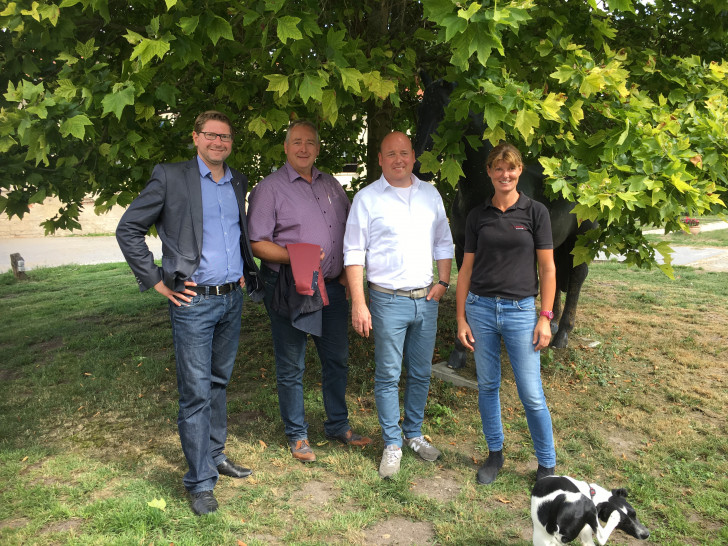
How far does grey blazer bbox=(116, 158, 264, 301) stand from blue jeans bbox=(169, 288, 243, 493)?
0.71 ft

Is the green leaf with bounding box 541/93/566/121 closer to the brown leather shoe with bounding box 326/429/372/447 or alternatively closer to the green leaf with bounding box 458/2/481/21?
the green leaf with bounding box 458/2/481/21

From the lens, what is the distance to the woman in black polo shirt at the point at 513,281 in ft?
10.3

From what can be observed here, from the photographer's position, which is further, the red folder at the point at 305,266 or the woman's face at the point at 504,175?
the red folder at the point at 305,266

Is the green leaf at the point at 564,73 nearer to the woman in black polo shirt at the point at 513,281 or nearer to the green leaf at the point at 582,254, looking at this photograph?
the woman in black polo shirt at the point at 513,281

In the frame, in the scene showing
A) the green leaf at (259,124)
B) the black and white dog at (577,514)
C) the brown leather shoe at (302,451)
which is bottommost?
the brown leather shoe at (302,451)

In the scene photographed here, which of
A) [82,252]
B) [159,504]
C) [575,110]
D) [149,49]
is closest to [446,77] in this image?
[575,110]

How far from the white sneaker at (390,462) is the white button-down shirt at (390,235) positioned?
1.09m

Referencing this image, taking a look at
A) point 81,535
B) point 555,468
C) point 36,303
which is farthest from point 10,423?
point 36,303

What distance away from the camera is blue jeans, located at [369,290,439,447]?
339 cm

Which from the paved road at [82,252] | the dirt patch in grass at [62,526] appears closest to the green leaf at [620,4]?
the dirt patch in grass at [62,526]

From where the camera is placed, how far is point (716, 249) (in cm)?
1398

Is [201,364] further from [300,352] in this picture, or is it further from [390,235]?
[390,235]

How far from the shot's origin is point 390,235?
3.34 metres

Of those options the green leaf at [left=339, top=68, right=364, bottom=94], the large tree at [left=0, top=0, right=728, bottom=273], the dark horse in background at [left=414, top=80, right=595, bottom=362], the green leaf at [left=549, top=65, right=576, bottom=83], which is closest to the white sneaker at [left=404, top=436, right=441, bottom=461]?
the dark horse in background at [left=414, top=80, right=595, bottom=362]
